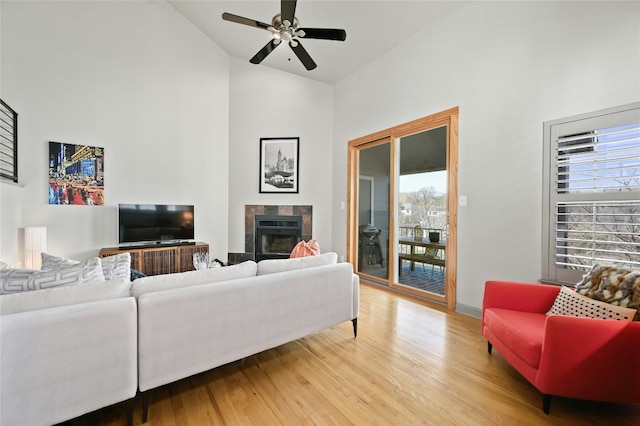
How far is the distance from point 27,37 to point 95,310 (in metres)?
3.53

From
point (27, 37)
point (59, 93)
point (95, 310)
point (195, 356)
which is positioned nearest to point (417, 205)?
point (195, 356)

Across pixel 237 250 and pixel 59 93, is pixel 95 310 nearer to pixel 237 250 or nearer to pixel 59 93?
pixel 59 93

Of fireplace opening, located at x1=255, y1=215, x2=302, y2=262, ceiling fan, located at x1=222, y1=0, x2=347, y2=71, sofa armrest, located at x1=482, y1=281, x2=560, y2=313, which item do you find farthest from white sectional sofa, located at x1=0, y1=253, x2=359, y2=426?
fireplace opening, located at x1=255, y1=215, x2=302, y2=262

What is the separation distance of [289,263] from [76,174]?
121 inches

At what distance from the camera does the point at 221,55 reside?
472cm

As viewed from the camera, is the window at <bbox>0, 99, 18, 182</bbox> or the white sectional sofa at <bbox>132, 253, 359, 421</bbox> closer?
the white sectional sofa at <bbox>132, 253, 359, 421</bbox>

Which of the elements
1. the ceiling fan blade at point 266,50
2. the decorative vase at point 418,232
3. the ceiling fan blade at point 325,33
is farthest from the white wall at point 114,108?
the decorative vase at point 418,232

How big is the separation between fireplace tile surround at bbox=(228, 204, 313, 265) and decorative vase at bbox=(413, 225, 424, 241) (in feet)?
6.72

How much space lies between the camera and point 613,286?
170 centimetres

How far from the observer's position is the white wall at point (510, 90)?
2.21 metres

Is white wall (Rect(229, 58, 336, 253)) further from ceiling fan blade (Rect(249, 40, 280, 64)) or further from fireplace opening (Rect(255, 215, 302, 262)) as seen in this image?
ceiling fan blade (Rect(249, 40, 280, 64))

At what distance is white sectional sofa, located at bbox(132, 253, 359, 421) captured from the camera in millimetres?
1491

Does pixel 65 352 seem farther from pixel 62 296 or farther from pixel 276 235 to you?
pixel 276 235

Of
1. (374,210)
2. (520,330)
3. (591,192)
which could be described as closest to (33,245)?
(374,210)
